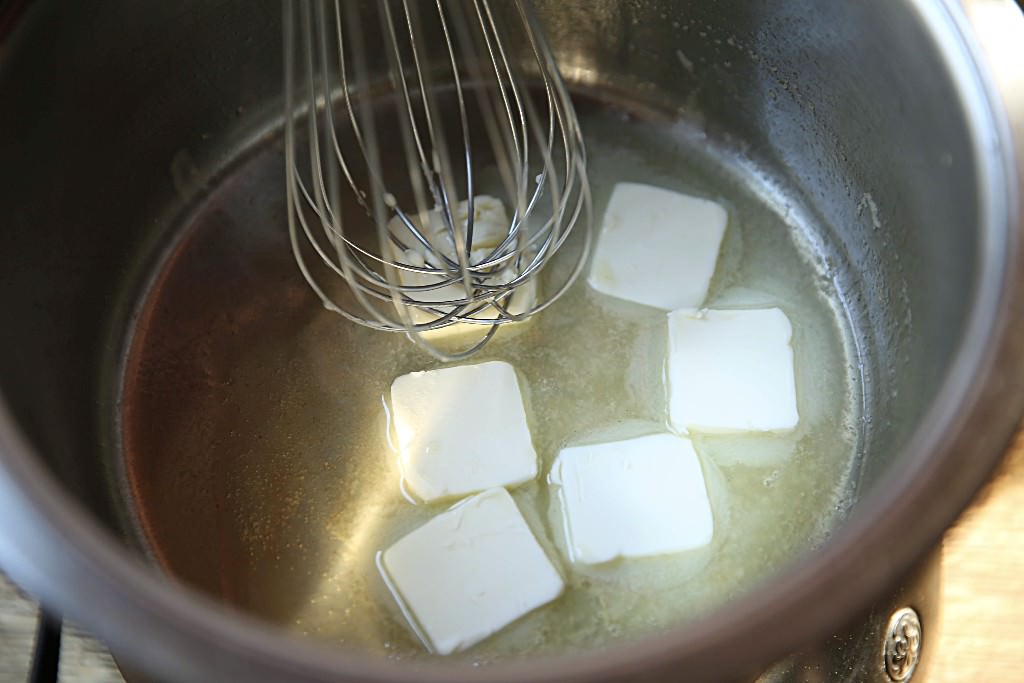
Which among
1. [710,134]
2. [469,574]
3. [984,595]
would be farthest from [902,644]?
[710,134]

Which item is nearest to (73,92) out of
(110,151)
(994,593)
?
(110,151)

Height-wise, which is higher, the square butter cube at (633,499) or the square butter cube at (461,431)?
the square butter cube at (461,431)

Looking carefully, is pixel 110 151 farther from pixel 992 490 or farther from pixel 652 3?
pixel 992 490

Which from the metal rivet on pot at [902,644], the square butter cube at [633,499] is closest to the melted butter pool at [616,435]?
the square butter cube at [633,499]

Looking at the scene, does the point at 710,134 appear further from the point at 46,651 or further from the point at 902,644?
the point at 46,651

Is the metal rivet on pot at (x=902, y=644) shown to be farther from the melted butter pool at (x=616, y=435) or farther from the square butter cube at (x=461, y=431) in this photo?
the square butter cube at (x=461, y=431)

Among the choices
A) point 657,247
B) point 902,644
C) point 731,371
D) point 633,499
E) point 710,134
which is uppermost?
point 710,134
